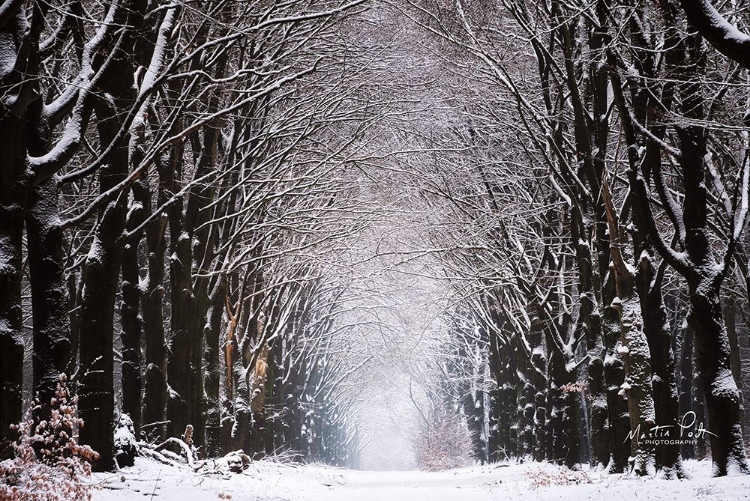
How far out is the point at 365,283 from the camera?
34875mm

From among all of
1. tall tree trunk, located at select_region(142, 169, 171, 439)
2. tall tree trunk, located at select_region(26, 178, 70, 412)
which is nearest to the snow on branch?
tall tree trunk, located at select_region(26, 178, 70, 412)

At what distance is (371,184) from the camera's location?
2269 cm

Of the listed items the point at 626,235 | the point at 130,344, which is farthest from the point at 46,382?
the point at 626,235

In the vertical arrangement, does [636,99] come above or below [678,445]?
above

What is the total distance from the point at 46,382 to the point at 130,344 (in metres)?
4.05

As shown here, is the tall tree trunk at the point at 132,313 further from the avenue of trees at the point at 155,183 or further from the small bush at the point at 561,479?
the small bush at the point at 561,479

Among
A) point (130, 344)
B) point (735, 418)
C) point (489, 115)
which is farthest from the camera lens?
point (489, 115)

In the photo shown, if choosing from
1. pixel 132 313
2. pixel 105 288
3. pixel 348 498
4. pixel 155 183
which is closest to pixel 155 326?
pixel 132 313

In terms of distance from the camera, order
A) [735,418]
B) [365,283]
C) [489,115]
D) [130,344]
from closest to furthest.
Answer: [735,418], [130,344], [489,115], [365,283]

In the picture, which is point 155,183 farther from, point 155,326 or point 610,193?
point 610,193

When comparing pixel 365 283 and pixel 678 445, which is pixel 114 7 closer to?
pixel 678 445

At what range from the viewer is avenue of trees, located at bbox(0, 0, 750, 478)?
8.72 meters

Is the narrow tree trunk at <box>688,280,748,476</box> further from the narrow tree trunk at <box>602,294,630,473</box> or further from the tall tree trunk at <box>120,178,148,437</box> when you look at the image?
the tall tree trunk at <box>120,178,148,437</box>

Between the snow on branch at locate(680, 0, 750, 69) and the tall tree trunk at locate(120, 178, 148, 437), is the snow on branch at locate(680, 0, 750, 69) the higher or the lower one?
the higher one
